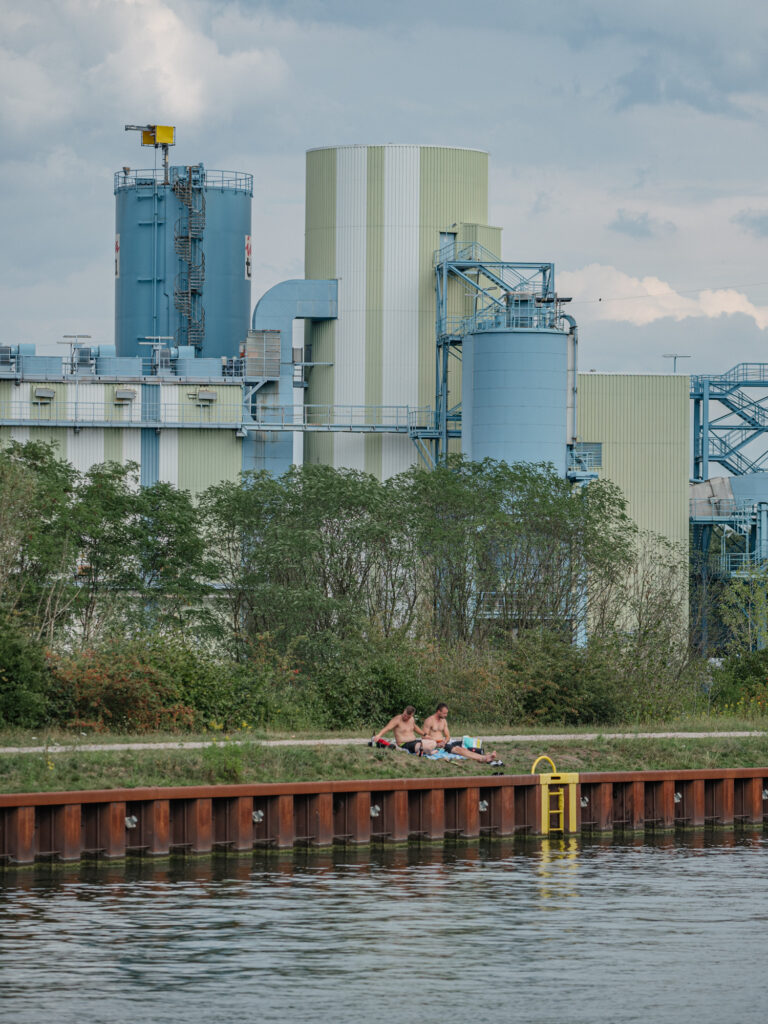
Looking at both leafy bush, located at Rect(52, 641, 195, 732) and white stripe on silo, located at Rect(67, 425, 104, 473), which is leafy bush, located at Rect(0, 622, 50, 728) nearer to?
leafy bush, located at Rect(52, 641, 195, 732)

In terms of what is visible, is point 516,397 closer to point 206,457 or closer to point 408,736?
point 206,457

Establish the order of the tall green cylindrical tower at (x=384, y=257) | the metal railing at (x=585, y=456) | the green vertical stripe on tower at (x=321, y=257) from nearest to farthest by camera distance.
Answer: the metal railing at (x=585, y=456), the tall green cylindrical tower at (x=384, y=257), the green vertical stripe on tower at (x=321, y=257)

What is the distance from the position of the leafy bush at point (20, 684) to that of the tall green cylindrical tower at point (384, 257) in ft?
159

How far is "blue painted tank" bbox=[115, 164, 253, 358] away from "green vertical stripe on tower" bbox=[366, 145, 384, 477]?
12443 millimetres

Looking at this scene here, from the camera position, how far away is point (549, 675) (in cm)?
4419

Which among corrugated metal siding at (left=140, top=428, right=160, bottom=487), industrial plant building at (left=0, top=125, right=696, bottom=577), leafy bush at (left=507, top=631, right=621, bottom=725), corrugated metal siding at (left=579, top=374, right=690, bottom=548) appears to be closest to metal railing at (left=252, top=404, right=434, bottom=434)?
industrial plant building at (left=0, top=125, right=696, bottom=577)

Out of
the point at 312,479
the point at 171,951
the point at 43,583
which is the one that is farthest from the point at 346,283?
the point at 171,951

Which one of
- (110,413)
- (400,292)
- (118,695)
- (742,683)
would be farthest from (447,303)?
(118,695)

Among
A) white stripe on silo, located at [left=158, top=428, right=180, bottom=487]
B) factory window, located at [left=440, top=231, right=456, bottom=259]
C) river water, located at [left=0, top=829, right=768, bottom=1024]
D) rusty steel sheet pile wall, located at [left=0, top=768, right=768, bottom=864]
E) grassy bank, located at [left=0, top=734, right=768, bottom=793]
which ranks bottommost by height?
river water, located at [left=0, top=829, right=768, bottom=1024]

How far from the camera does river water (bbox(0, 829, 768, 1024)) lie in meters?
21.3

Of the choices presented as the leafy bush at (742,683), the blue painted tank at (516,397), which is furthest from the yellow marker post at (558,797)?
the blue painted tank at (516,397)

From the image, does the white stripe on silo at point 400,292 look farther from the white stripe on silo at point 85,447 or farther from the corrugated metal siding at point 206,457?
the white stripe on silo at point 85,447

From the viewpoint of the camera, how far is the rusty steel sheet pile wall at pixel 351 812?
30266 mm

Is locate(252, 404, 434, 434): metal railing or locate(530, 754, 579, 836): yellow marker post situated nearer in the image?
locate(530, 754, 579, 836): yellow marker post
